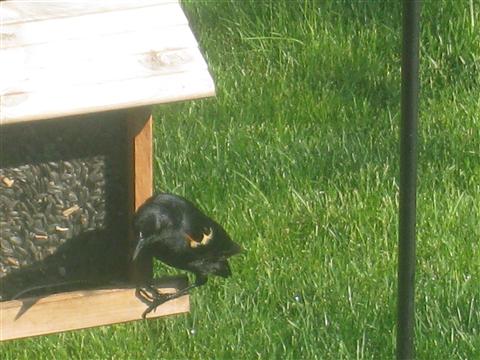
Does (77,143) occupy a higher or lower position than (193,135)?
higher

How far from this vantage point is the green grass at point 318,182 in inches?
151

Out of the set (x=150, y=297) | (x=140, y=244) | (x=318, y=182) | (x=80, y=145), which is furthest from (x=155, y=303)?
(x=318, y=182)

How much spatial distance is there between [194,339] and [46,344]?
443 millimetres

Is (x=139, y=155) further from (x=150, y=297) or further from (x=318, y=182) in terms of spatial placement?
(x=318, y=182)

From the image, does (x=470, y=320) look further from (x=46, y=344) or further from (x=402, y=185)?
(x=402, y=185)

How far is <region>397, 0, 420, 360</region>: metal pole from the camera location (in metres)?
2.09

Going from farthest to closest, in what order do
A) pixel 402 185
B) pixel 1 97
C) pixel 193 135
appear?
pixel 193 135 < pixel 1 97 < pixel 402 185

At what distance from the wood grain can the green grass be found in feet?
2.38

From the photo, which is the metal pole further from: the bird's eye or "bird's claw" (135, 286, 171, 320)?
the bird's eye

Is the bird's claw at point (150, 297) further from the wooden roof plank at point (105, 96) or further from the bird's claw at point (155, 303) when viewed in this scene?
Result: the wooden roof plank at point (105, 96)

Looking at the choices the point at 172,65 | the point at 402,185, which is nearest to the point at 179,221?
the point at 172,65

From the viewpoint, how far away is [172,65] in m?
2.75

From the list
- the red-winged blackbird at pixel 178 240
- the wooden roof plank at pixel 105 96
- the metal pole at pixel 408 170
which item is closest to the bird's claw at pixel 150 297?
the red-winged blackbird at pixel 178 240

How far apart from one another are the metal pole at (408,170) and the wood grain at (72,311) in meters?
0.93
